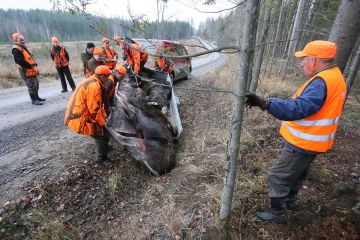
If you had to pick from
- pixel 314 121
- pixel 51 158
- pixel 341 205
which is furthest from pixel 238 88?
Answer: pixel 51 158

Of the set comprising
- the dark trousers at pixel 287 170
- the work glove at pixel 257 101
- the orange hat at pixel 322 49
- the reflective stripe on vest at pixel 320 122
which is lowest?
the dark trousers at pixel 287 170

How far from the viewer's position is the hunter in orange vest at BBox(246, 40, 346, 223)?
172 cm

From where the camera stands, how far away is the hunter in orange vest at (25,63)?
19.4 feet

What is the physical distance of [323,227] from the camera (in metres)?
2.21

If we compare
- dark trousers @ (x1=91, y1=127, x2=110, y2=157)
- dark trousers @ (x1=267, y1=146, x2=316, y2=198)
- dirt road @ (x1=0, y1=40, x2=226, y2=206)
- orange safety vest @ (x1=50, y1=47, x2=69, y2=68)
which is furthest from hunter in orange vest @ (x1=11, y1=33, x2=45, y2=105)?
dark trousers @ (x1=267, y1=146, x2=316, y2=198)

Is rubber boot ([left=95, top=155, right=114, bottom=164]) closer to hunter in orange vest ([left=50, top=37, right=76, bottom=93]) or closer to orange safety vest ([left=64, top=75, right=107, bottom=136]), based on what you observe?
orange safety vest ([left=64, top=75, right=107, bottom=136])

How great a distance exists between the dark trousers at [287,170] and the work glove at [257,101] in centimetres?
63

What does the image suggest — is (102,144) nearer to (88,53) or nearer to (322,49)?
(322,49)

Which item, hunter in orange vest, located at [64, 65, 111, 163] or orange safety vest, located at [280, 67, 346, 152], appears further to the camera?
hunter in orange vest, located at [64, 65, 111, 163]

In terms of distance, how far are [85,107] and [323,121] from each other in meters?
3.10

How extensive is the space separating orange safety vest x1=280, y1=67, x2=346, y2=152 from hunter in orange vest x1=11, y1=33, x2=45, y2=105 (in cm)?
→ 684

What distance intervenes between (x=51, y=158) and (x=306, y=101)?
405cm

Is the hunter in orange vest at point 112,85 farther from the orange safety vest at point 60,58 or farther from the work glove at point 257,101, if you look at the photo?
the orange safety vest at point 60,58

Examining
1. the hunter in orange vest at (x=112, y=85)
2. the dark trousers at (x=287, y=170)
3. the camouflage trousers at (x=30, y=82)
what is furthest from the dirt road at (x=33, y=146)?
the dark trousers at (x=287, y=170)
